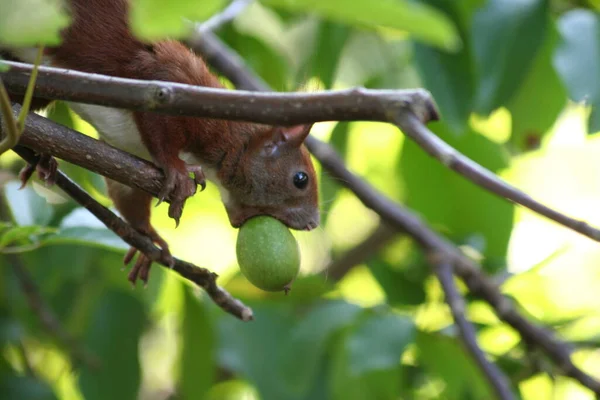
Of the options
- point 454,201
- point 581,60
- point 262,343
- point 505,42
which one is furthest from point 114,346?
point 581,60

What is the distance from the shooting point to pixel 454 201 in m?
3.76

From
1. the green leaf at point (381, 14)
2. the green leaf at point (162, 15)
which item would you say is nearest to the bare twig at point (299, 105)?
the green leaf at point (381, 14)

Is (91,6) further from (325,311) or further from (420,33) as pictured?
(420,33)

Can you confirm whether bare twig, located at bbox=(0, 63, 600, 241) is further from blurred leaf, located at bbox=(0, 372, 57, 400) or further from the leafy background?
blurred leaf, located at bbox=(0, 372, 57, 400)

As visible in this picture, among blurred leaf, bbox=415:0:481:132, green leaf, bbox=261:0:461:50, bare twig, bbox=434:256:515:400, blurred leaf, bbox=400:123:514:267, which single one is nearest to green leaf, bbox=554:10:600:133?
blurred leaf, bbox=415:0:481:132

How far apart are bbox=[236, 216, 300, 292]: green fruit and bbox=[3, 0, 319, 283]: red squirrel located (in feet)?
1.38

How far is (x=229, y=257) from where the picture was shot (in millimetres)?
5348

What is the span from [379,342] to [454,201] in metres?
0.95

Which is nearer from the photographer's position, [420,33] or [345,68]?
[420,33]

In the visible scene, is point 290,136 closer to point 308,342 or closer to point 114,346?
point 308,342

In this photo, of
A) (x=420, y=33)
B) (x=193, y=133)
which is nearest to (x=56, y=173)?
(x=193, y=133)

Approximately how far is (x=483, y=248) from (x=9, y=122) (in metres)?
2.75

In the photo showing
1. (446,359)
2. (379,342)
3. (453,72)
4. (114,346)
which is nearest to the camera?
(379,342)

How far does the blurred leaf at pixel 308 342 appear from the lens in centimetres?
332
